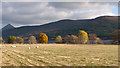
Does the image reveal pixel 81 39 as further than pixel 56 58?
Yes

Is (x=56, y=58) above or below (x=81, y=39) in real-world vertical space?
below

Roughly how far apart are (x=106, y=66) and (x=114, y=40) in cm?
10145

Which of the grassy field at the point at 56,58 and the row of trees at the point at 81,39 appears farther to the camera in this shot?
the row of trees at the point at 81,39

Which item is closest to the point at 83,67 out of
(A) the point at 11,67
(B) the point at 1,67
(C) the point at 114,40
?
(A) the point at 11,67

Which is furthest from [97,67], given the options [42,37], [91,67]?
[42,37]

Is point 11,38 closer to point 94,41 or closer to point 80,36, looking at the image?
point 80,36

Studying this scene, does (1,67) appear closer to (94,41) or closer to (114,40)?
(114,40)

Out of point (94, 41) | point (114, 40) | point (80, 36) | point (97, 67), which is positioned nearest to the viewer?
point (97, 67)

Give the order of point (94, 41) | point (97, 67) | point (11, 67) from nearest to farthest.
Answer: point (11, 67)
point (97, 67)
point (94, 41)

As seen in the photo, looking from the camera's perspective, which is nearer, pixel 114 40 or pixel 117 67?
pixel 117 67

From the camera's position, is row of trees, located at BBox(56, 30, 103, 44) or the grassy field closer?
the grassy field

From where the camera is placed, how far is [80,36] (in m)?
118

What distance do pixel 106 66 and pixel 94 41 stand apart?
134 metres

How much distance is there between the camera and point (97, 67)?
14.5 meters
